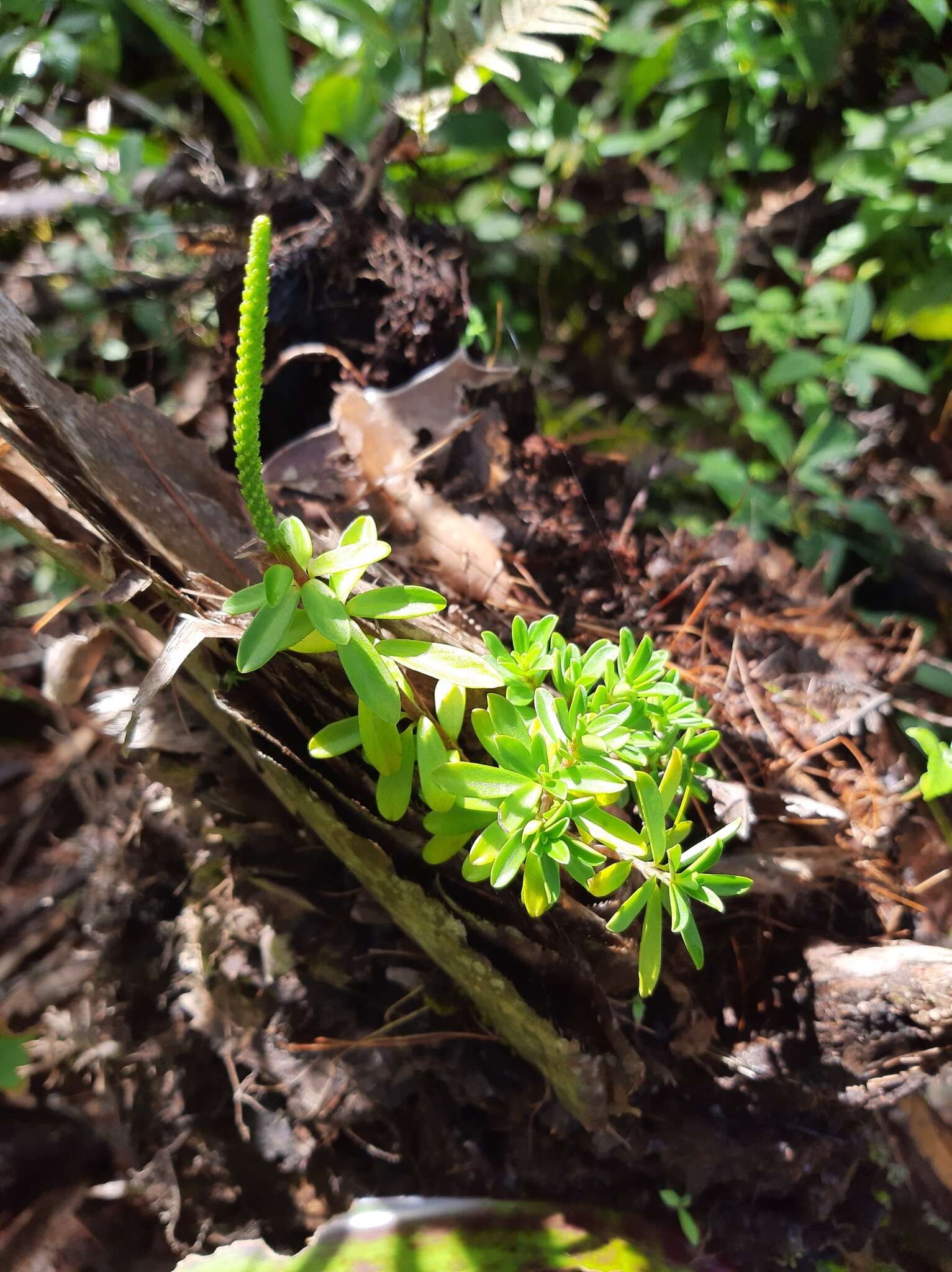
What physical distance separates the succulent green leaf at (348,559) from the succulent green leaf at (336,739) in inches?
7.8

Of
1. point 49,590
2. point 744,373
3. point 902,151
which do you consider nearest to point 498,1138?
point 49,590

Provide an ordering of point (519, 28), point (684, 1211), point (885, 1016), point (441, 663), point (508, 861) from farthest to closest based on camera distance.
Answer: point (519, 28) < point (684, 1211) < point (885, 1016) < point (441, 663) < point (508, 861)

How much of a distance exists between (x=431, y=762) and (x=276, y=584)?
0.27 m

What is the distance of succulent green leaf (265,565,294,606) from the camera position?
84cm

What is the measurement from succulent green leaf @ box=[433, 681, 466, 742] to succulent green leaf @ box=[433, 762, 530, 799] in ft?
0.24

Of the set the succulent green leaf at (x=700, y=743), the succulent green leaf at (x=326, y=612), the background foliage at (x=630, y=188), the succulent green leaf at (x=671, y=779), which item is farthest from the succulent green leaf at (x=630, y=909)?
the background foliage at (x=630, y=188)

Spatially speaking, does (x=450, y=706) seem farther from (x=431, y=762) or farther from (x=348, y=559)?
(x=348, y=559)

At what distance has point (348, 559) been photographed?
2.93 ft

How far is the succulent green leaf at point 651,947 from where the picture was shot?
3.08 feet

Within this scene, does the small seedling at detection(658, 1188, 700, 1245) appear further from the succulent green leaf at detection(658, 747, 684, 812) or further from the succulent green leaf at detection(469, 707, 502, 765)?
the succulent green leaf at detection(469, 707, 502, 765)

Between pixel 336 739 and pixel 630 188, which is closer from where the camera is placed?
pixel 336 739

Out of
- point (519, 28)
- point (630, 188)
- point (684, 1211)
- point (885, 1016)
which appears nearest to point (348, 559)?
point (885, 1016)

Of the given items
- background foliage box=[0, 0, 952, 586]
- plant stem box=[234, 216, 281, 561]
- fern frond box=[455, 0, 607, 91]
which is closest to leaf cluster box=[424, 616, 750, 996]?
plant stem box=[234, 216, 281, 561]

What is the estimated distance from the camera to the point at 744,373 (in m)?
2.51
